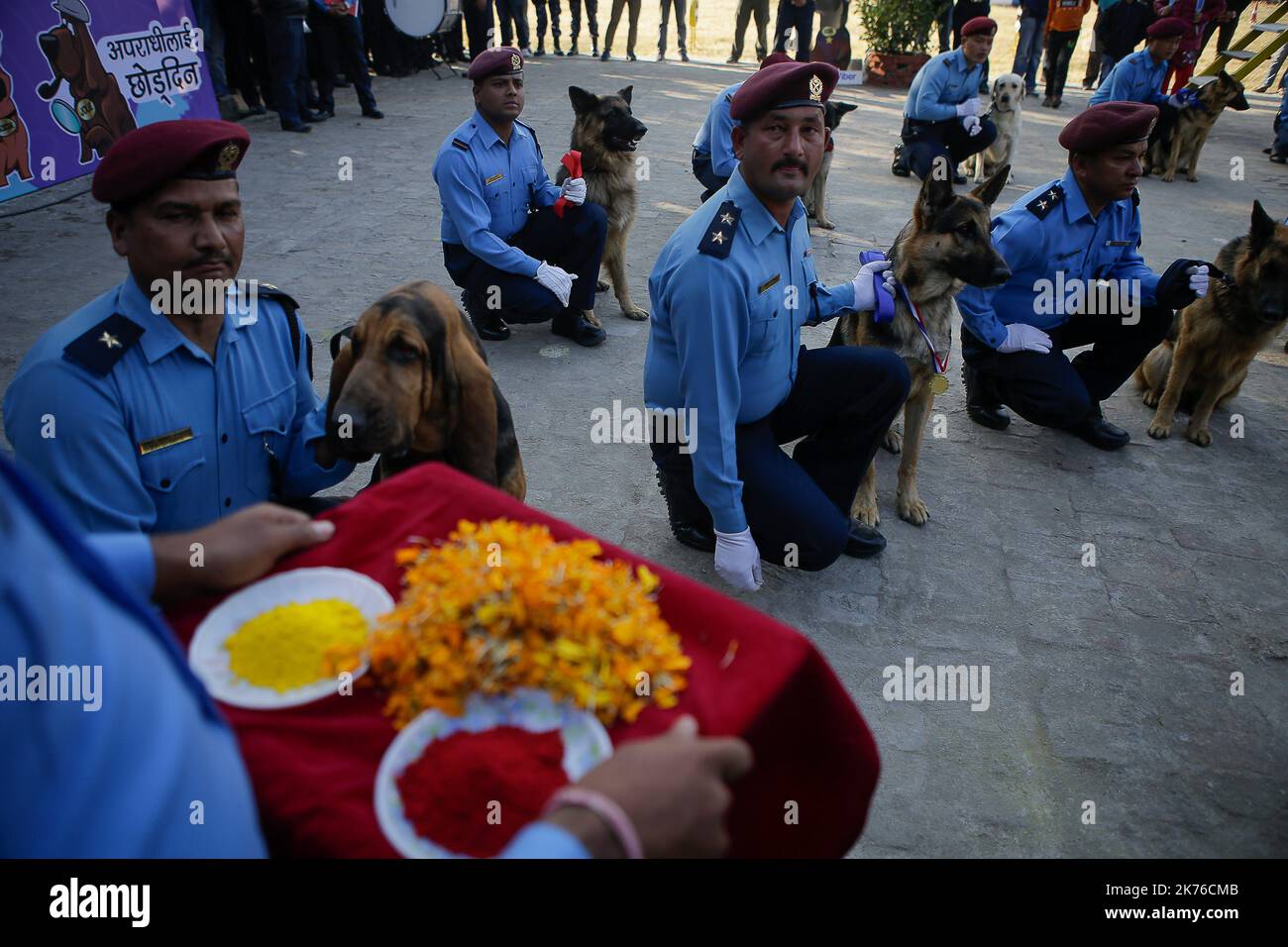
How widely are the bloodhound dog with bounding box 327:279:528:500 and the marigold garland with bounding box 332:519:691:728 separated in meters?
1.04

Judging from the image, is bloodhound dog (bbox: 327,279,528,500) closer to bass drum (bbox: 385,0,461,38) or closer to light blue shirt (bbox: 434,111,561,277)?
light blue shirt (bbox: 434,111,561,277)

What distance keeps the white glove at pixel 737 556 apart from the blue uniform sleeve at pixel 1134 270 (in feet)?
12.2

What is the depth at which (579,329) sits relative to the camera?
679cm

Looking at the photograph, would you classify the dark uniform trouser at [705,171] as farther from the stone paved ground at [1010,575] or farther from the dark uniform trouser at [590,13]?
the dark uniform trouser at [590,13]

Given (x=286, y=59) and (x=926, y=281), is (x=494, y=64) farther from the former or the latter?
Result: (x=286, y=59)

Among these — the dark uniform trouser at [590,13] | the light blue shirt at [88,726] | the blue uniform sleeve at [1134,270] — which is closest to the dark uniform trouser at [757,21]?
the dark uniform trouser at [590,13]

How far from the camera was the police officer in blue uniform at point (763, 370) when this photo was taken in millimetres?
3572

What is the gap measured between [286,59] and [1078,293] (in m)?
11.1

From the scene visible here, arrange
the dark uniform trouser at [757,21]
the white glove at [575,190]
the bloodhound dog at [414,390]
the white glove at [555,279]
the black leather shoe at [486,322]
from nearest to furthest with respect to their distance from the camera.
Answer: the bloodhound dog at [414,390] < the white glove at [555,279] < the white glove at [575,190] < the black leather shoe at [486,322] < the dark uniform trouser at [757,21]

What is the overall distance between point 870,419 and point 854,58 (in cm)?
1873

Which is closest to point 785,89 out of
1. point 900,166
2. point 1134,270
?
point 1134,270

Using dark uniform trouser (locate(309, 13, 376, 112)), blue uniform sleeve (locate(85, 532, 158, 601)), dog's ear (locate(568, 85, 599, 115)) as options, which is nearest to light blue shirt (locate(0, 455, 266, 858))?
blue uniform sleeve (locate(85, 532, 158, 601))
